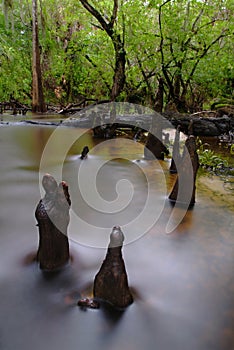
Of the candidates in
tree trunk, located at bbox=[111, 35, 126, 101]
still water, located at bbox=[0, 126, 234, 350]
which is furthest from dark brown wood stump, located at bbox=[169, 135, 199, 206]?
tree trunk, located at bbox=[111, 35, 126, 101]

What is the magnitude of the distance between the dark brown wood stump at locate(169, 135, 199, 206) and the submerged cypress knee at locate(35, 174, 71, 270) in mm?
2111

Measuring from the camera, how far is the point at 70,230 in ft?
10.8

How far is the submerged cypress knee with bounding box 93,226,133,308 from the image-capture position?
2012 mm

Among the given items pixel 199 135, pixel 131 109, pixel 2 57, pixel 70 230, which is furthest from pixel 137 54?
pixel 70 230

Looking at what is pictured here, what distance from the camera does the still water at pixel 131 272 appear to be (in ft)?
6.18

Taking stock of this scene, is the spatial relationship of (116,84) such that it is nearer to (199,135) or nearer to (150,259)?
(199,135)

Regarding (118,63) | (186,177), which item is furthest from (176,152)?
(118,63)

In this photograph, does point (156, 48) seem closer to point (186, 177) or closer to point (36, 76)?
point (36, 76)

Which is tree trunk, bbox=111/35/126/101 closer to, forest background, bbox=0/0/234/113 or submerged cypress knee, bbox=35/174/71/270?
forest background, bbox=0/0/234/113

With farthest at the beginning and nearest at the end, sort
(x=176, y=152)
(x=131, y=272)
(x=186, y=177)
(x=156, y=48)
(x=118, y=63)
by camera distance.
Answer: (x=156, y=48) → (x=118, y=63) → (x=176, y=152) → (x=186, y=177) → (x=131, y=272)

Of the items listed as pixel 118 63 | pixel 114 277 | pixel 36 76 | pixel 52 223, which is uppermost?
pixel 118 63

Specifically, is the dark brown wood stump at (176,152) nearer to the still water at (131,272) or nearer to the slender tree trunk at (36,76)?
the still water at (131,272)

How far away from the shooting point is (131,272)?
8.36ft

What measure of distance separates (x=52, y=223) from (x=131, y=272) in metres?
0.82
